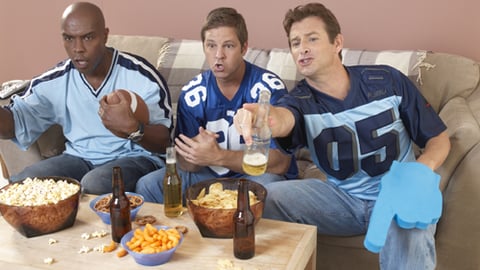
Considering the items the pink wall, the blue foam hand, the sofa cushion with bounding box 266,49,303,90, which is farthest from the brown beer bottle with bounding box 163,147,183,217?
the pink wall

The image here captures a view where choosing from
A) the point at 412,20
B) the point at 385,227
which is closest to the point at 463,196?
the point at 385,227

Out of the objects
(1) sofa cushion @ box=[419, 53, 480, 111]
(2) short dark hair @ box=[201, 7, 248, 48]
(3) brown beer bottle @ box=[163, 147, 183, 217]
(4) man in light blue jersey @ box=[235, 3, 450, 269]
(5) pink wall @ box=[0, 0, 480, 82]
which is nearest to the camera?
(3) brown beer bottle @ box=[163, 147, 183, 217]

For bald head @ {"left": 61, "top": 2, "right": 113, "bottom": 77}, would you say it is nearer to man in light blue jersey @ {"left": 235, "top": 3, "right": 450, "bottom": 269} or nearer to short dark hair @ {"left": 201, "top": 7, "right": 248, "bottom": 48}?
short dark hair @ {"left": 201, "top": 7, "right": 248, "bottom": 48}

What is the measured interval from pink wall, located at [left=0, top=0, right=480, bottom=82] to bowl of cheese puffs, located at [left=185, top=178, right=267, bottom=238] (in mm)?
1482

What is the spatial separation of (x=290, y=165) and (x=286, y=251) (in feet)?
2.25

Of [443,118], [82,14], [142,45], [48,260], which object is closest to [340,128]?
[443,118]

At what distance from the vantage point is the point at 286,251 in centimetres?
146

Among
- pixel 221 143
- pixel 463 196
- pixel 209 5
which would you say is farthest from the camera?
pixel 209 5

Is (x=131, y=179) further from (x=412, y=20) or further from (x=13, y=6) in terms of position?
(x=13, y=6)

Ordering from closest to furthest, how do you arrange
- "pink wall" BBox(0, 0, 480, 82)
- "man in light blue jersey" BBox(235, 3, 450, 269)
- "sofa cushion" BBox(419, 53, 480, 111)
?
"man in light blue jersey" BBox(235, 3, 450, 269), "sofa cushion" BBox(419, 53, 480, 111), "pink wall" BBox(0, 0, 480, 82)

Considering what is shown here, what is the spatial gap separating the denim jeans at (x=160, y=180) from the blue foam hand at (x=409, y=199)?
0.60 meters

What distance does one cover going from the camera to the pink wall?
106 inches

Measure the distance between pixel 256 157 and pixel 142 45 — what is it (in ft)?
5.34

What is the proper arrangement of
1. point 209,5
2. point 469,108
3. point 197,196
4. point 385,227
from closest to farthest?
1. point 385,227
2. point 197,196
3. point 469,108
4. point 209,5
